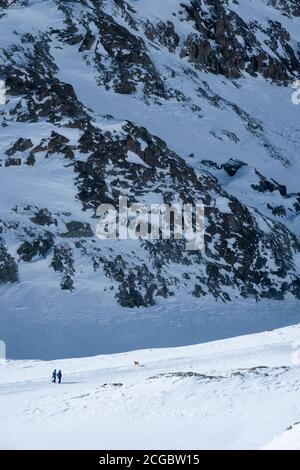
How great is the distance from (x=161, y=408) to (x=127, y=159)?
34.4 meters

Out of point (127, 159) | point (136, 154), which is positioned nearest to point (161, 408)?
point (127, 159)

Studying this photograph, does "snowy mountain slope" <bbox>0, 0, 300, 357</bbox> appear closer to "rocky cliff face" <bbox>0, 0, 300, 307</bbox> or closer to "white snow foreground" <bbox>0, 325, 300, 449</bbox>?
"rocky cliff face" <bbox>0, 0, 300, 307</bbox>

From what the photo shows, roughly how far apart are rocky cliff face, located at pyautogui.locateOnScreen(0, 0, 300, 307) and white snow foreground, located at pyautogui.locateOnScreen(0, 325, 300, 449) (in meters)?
14.7

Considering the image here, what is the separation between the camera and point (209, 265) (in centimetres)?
5091

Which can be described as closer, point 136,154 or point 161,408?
point 161,408

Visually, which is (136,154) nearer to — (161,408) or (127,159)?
(127,159)

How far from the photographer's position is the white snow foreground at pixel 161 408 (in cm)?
2028

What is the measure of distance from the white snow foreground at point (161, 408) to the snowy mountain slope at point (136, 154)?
1077 cm

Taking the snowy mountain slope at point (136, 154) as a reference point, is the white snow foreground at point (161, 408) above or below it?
above

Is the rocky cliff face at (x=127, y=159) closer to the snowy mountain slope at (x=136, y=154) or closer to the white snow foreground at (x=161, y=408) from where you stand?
the snowy mountain slope at (x=136, y=154)

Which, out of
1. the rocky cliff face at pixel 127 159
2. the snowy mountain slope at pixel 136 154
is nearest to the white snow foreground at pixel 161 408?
the snowy mountain slope at pixel 136 154

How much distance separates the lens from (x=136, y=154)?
187 feet
